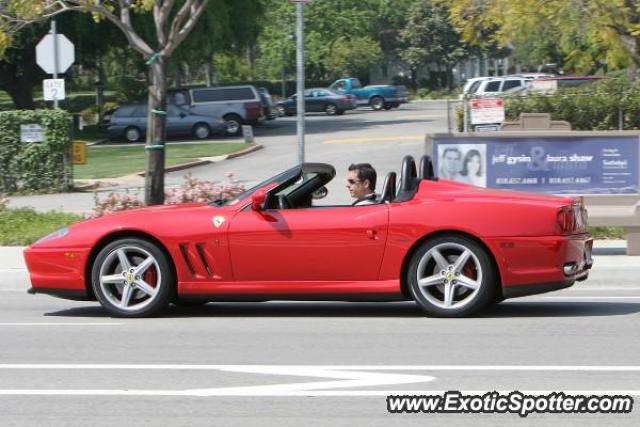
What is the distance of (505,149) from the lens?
14953mm

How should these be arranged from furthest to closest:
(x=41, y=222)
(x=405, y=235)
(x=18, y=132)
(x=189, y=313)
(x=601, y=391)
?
(x=18, y=132), (x=41, y=222), (x=189, y=313), (x=405, y=235), (x=601, y=391)

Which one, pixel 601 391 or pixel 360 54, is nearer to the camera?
pixel 601 391

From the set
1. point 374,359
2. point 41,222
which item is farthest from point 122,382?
point 41,222

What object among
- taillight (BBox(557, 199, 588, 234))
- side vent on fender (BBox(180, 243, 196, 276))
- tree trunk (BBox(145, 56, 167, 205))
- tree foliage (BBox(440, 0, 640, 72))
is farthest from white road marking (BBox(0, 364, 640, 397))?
tree foliage (BBox(440, 0, 640, 72))

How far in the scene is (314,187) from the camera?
9.88 metres

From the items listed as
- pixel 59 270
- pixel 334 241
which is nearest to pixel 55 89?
pixel 59 270

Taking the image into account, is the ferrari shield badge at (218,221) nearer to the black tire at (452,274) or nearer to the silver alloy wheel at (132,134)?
the black tire at (452,274)

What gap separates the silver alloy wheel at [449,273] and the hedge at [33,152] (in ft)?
54.5

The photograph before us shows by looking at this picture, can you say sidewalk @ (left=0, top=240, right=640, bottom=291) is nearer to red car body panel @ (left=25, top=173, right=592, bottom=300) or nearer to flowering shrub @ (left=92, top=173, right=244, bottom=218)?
flowering shrub @ (left=92, top=173, right=244, bottom=218)

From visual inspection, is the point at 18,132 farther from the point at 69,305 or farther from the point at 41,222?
the point at 69,305

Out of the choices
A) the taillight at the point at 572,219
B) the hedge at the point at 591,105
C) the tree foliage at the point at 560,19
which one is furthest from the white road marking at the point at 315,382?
the hedge at the point at 591,105

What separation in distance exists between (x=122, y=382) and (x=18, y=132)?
1807 cm

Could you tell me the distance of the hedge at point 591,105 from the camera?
25219 mm

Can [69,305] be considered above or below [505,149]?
below
